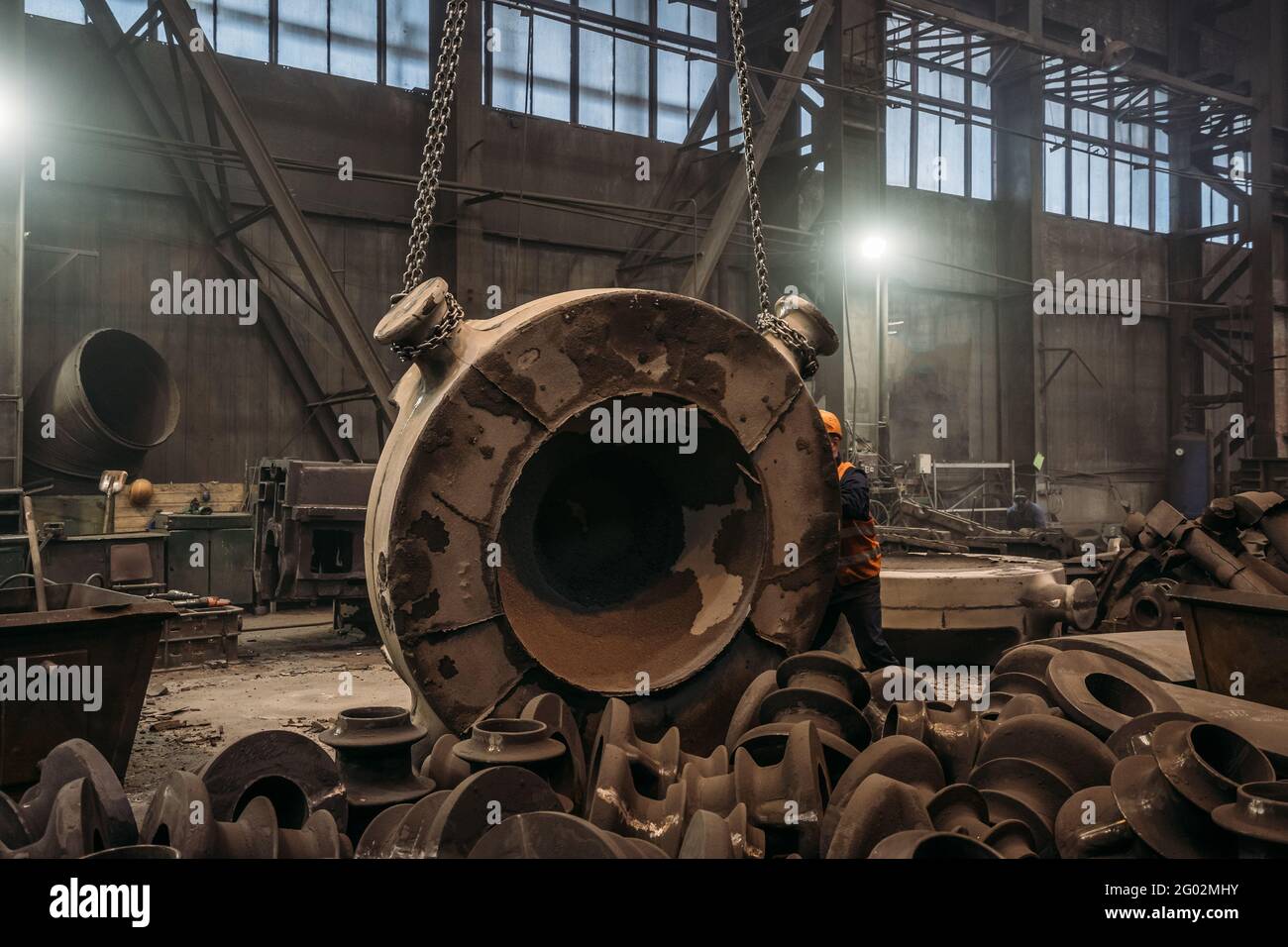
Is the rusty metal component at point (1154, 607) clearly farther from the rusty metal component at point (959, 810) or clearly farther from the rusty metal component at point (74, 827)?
the rusty metal component at point (74, 827)

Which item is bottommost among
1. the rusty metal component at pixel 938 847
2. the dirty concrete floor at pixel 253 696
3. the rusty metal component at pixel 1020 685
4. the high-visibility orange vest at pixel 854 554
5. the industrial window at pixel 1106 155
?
the dirty concrete floor at pixel 253 696

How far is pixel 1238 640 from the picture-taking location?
383 cm

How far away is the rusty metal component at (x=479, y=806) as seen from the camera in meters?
2.53

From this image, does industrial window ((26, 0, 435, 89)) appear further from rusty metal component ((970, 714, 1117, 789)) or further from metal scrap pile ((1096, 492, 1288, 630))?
rusty metal component ((970, 714, 1117, 789))

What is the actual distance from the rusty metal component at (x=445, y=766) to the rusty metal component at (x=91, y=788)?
85 centimetres

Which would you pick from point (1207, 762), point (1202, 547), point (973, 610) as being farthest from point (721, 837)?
point (1202, 547)

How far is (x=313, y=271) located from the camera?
9594 millimetres

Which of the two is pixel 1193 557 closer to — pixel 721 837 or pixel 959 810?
pixel 959 810

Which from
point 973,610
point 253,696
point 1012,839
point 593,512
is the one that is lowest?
point 253,696

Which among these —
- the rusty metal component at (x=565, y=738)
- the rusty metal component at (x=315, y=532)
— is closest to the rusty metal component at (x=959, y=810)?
the rusty metal component at (x=565, y=738)

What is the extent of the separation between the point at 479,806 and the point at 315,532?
20.3ft

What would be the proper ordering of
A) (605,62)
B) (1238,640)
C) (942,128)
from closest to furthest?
(1238,640)
(605,62)
(942,128)
